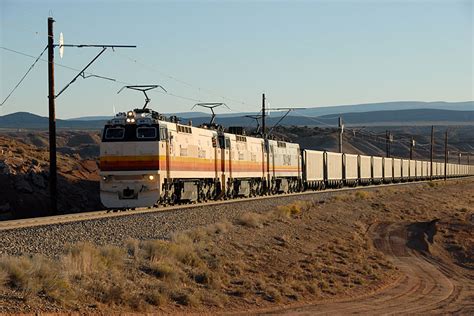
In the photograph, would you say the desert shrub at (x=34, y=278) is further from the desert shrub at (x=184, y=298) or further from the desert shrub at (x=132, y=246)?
Answer: the desert shrub at (x=132, y=246)

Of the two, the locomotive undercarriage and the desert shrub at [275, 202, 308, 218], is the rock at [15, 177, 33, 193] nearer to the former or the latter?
the locomotive undercarriage

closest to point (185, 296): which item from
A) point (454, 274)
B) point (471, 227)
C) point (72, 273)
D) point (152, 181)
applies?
point (72, 273)

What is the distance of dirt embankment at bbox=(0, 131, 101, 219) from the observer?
4103 cm

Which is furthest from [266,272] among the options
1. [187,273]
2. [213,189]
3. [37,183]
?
[37,183]

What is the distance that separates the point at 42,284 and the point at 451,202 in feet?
182

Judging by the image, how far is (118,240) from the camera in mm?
23578

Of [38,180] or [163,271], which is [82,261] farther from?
[38,180]

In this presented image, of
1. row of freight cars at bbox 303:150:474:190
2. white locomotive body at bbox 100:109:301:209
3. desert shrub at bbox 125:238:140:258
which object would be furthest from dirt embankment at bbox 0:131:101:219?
row of freight cars at bbox 303:150:474:190

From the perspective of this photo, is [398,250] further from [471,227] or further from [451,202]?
[451,202]

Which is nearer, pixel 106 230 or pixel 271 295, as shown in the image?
pixel 271 295

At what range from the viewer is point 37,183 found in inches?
1759

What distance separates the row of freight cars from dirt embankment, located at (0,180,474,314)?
31.7m

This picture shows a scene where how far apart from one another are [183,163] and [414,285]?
15085mm

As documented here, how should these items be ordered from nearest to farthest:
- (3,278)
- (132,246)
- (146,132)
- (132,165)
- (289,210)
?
1. (3,278)
2. (132,246)
3. (132,165)
4. (146,132)
5. (289,210)
